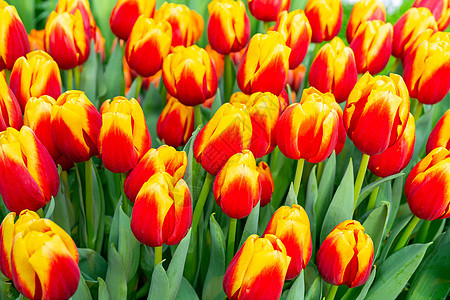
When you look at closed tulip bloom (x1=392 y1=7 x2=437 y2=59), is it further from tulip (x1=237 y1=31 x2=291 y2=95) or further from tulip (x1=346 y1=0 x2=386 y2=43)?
tulip (x1=237 y1=31 x2=291 y2=95)

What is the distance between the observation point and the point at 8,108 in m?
0.76

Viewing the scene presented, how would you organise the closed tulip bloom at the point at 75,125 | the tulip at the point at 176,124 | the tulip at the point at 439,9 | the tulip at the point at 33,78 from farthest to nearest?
1. the tulip at the point at 439,9
2. the tulip at the point at 176,124
3. the tulip at the point at 33,78
4. the closed tulip bloom at the point at 75,125

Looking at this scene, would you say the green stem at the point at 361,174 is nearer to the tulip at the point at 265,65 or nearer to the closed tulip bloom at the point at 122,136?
the tulip at the point at 265,65

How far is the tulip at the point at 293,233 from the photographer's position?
2.18 feet

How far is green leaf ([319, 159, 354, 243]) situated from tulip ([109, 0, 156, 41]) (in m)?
0.54

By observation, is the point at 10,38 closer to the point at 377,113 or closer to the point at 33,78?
the point at 33,78

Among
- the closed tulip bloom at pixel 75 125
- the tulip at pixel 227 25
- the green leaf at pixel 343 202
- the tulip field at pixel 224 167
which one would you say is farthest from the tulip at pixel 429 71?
the closed tulip bloom at pixel 75 125

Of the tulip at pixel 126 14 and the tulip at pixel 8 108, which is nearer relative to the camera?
the tulip at pixel 8 108

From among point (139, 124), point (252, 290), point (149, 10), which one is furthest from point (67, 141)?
point (149, 10)

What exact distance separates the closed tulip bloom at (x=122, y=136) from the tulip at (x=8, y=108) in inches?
5.1

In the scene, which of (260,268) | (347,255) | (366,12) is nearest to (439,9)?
(366,12)

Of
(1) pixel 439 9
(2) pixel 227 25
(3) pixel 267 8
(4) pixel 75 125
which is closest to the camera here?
(4) pixel 75 125

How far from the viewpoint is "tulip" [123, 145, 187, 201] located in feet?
2.27

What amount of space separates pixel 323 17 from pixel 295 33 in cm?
18
